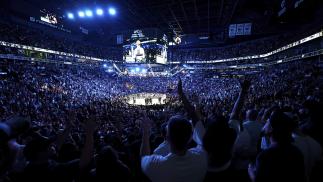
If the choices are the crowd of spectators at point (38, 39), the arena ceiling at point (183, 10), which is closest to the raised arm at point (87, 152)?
the arena ceiling at point (183, 10)

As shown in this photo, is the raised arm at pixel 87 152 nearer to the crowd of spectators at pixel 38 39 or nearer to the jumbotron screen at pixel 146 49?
the crowd of spectators at pixel 38 39

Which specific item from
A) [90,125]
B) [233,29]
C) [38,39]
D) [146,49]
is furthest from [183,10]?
[90,125]

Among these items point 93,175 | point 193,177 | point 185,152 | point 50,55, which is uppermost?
point 50,55

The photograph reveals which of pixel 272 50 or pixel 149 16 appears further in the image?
pixel 149 16

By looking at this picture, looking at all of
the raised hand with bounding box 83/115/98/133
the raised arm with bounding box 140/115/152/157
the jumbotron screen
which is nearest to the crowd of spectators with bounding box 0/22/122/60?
the jumbotron screen

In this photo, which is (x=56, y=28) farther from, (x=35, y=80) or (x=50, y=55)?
(x=35, y=80)

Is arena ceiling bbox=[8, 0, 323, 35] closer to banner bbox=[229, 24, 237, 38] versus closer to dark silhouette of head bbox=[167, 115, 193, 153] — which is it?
banner bbox=[229, 24, 237, 38]

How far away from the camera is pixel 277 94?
17.4m

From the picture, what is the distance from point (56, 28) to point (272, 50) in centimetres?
4140

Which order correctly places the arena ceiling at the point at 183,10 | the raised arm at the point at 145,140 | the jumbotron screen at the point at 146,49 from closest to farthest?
1. the raised arm at the point at 145,140
2. the arena ceiling at the point at 183,10
3. the jumbotron screen at the point at 146,49

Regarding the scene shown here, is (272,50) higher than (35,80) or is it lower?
higher

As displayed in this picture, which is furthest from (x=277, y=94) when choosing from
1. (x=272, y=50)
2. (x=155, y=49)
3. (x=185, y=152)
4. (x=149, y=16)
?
(x=155, y=49)

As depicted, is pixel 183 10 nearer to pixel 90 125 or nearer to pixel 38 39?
pixel 38 39

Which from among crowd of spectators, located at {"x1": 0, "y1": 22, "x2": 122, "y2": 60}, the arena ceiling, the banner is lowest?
crowd of spectators, located at {"x1": 0, "y1": 22, "x2": 122, "y2": 60}
